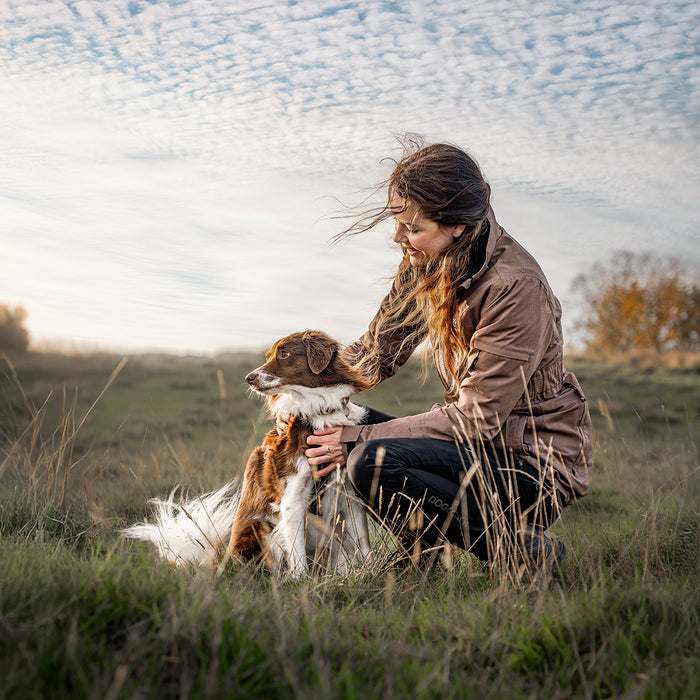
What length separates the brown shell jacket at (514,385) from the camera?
335cm

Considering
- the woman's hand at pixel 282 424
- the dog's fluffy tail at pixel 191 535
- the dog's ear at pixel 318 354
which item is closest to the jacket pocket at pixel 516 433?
the dog's ear at pixel 318 354

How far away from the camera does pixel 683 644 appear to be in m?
2.51

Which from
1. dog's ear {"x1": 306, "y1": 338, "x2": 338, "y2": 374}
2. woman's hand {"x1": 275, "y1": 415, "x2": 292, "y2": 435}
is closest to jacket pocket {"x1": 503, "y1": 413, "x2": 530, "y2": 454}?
A: dog's ear {"x1": 306, "y1": 338, "x2": 338, "y2": 374}

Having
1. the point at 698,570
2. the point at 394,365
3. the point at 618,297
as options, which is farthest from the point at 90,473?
the point at 618,297

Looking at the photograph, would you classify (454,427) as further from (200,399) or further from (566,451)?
(200,399)

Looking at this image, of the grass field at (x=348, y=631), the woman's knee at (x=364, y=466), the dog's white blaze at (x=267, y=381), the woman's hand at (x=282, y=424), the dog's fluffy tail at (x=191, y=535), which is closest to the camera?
the grass field at (x=348, y=631)

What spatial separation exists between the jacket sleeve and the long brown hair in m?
0.30

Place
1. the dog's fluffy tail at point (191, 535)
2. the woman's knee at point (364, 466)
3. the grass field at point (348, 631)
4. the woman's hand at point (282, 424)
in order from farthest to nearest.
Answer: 1. the woman's hand at point (282, 424)
2. the dog's fluffy tail at point (191, 535)
3. the woman's knee at point (364, 466)
4. the grass field at point (348, 631)

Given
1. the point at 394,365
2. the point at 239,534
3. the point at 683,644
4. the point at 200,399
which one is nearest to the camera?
the point at 683,644

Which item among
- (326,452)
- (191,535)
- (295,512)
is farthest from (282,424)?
(191,535)

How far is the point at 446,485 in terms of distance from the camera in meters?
3.52

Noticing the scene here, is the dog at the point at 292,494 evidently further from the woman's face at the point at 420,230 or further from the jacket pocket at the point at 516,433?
the jacket pocket at the point at 516,433

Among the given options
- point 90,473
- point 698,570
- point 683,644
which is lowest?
point 90,473

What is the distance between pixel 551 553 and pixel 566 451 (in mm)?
556
